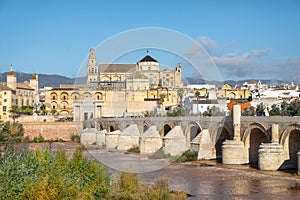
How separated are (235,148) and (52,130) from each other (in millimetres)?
31106

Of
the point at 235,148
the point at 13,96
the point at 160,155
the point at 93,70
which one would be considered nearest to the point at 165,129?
the point at 160,155

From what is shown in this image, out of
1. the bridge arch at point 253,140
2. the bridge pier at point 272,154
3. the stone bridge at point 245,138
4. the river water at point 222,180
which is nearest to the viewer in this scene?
the river water at point 222,180

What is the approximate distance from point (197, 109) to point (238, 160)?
2004 centimetres

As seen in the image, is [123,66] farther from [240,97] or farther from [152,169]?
[152,169]

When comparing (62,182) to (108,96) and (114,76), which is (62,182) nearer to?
(114,76)

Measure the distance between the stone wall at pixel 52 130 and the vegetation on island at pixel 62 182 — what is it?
127 feet

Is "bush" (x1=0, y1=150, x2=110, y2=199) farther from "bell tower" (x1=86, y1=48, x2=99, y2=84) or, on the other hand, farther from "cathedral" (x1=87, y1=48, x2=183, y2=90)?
"bell tower" (x1=86, y1=48, x2=99, y2=84)

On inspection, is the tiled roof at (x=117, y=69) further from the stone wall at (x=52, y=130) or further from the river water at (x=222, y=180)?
the river water at (x=222, y=180)

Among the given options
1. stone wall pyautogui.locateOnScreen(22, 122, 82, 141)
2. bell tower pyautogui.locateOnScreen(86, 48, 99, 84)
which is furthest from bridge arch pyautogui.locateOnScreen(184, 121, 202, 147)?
bell tower pyautogui.locateOnScreen(86, 48, 99, 84)

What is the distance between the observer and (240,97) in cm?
8081

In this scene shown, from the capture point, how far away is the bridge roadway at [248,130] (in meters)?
27.6

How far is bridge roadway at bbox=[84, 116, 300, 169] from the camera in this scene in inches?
1086

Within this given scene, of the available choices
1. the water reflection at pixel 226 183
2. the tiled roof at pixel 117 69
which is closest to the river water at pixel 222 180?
the water reflection at pixel 226 183

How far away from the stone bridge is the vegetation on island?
878cm
